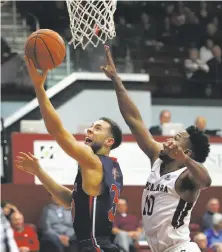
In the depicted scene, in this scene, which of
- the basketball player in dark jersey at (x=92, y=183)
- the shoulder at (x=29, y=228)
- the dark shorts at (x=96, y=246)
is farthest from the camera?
the shoulder at (x=29, y=228)

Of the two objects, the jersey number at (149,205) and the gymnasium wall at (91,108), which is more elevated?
the jersey number at (149,205)

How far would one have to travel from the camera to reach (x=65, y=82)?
14500 millimetres

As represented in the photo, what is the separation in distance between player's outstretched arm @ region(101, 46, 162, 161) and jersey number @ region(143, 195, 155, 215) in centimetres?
41

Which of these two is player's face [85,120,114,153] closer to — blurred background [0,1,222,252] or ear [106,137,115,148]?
ear [106,137,115,148]

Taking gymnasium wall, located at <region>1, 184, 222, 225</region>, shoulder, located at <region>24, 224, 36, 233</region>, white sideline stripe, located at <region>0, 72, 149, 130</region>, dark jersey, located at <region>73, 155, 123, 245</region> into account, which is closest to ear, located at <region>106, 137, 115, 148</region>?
dark jersey, located at <region>73, 155, 123, 245</region>

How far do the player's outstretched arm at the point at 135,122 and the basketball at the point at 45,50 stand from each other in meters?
0.42

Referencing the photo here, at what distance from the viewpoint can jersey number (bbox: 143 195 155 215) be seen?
21.6 feet

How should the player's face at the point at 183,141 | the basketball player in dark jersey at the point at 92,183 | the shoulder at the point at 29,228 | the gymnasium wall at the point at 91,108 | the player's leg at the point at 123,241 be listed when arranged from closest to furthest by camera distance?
the basketball player in dark jersey at the point at 92,183
the player's face at the point at 183,141
the shoulder at the point at 29,228
the player's leg at the point at 123,241
the gymnasium wall at the point at 91,108

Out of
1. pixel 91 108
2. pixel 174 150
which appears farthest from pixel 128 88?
pixel 174 150

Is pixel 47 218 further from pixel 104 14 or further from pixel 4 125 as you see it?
pixel 104 14

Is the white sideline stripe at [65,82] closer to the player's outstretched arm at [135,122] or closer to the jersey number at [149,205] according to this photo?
the player's outstretched arm at [135,122]

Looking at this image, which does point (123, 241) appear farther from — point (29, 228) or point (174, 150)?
point (174, 150)

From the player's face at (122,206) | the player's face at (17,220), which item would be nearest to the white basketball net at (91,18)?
the player's face at (17,220)

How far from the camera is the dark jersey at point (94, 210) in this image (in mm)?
6453
